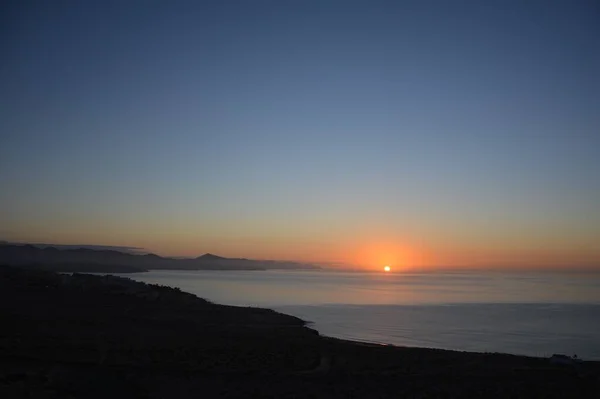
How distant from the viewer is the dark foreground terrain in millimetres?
12422

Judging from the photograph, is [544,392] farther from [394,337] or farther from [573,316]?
[573,316]

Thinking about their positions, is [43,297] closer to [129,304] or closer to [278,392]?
[129,304]

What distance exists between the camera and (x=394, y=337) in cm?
3438

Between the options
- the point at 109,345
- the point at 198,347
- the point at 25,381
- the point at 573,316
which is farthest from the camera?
the point at 573,316

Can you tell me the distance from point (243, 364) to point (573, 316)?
47.2 meters

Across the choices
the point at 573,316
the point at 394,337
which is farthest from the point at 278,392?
the point at 573,316

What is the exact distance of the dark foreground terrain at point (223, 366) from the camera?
1242cm

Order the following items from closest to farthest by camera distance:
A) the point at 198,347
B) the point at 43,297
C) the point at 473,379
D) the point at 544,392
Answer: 1. the point at 544,392
2. the point at 473,379
3. the point at 198,347
4. the point at 43,297

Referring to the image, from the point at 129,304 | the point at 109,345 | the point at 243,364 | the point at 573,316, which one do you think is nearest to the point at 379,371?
the point at 243,364

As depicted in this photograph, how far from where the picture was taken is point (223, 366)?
51.0 feet

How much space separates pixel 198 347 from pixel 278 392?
6814 mm

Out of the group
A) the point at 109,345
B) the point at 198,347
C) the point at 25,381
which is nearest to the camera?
the point at 25,381

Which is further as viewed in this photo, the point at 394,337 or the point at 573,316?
the point at 573,316

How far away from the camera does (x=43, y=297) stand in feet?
107
